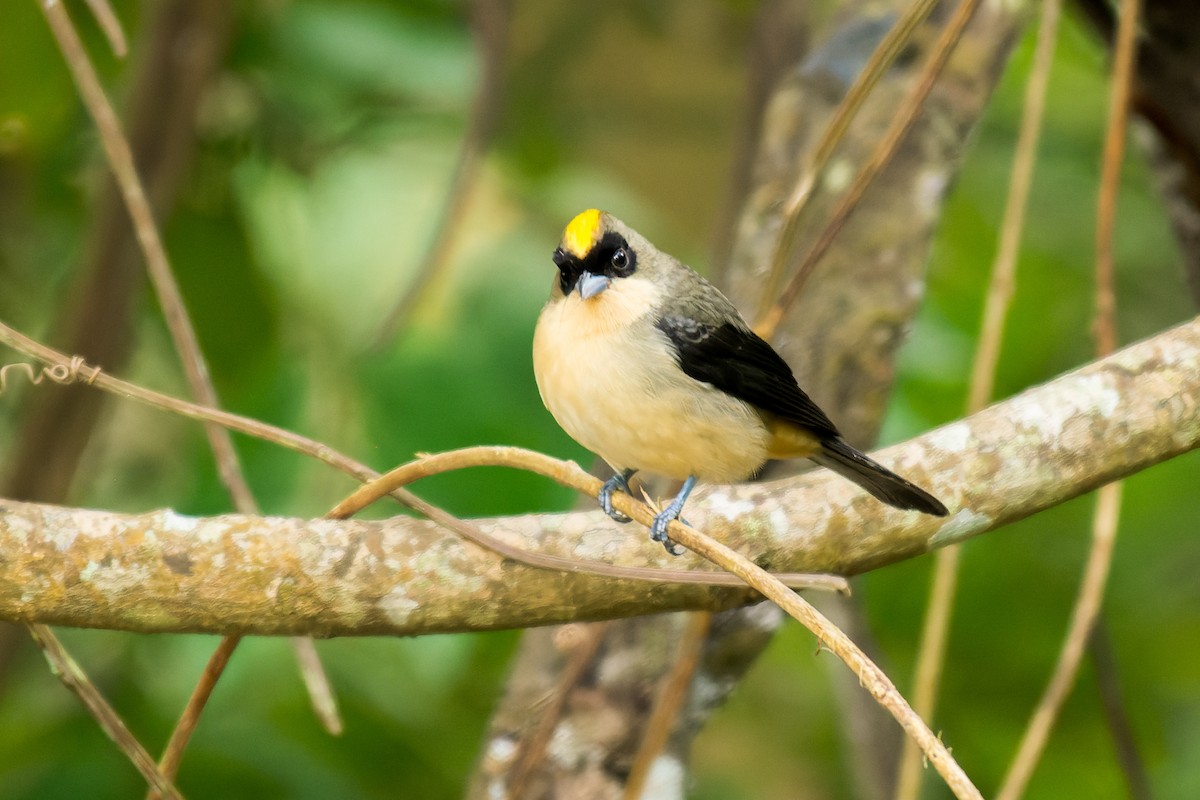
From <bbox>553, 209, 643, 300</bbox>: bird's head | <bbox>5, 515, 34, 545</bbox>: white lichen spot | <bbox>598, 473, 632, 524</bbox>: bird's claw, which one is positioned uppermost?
<bbox>553, 209, 643, 300</bbox>: bird's head

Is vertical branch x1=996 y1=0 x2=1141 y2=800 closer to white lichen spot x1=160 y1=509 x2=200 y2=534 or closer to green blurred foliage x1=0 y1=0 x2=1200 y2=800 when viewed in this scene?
green blurred foliage x1=0 y1=0 x2=1200 y2=800

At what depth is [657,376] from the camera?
2320 mm

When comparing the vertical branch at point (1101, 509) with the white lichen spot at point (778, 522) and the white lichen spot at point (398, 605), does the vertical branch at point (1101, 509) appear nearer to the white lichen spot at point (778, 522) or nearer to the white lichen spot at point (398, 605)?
the white lichen spot at point (778, 522)

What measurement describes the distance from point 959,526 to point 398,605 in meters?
0.87

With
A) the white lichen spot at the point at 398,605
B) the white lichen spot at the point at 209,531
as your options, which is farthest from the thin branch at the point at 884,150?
the white lichen spot at the point at 209,531

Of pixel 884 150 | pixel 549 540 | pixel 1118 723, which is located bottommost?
pixel 549 540

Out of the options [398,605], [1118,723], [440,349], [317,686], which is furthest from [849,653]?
[440,349]

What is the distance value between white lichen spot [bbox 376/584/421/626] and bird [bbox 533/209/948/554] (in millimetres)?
465

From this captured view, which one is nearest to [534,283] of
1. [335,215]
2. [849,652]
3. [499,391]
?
[499,391]

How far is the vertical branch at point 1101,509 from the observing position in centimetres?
233

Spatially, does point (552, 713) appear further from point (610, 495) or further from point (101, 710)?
point (101, 710)

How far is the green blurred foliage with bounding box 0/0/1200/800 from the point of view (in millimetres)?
3238

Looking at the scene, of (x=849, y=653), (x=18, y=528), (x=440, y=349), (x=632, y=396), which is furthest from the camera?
(x=440, y=349)

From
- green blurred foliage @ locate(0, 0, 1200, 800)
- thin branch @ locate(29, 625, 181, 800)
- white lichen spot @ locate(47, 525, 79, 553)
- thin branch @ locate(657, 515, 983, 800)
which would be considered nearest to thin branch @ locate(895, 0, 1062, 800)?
thin branch @ locate(657, 515, 983, 800)
